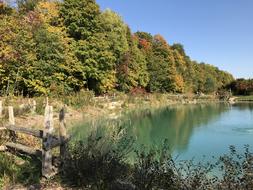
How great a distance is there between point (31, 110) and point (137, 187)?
14.8 m

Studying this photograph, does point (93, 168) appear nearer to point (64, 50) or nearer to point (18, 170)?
point (18, 170)

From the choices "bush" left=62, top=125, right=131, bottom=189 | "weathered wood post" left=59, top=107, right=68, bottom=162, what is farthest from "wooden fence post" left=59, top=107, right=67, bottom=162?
"bush" left=62, top=125, right=131, bottom=189

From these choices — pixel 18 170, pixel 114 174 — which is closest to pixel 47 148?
pixel 18 170

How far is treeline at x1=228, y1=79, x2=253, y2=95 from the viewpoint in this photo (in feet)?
283

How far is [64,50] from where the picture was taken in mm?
29453

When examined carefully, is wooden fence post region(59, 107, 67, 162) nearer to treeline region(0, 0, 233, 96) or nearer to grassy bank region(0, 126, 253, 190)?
grassy bank region(0, 126, 253, 190)

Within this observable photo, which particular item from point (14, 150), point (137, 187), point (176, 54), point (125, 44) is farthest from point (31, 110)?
point (176, 54)

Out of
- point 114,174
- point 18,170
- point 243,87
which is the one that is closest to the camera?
point 114,174

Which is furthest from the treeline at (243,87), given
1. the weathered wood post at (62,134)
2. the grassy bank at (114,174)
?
the weathered wood post at (62,134)

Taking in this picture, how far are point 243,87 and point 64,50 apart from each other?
67.3m

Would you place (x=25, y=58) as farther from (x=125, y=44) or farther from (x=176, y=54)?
(x=176, y=54)

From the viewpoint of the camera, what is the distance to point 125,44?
4481 centimetres

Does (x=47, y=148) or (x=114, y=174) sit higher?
(x=47, y=148)

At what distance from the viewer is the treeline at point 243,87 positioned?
283 feet
